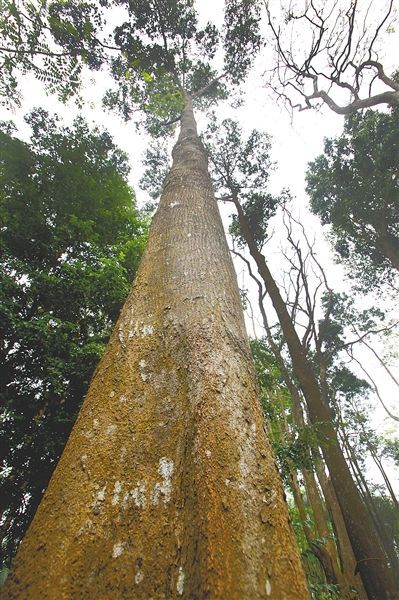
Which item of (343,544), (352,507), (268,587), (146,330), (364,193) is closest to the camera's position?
(268,587)

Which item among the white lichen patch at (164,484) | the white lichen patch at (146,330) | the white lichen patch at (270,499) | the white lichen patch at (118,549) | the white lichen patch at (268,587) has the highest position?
the white lichen patch at (146,330)

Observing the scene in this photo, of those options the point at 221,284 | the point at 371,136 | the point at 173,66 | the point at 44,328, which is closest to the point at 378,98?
the point at 371,136

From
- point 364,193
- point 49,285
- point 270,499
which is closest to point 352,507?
point 270,499

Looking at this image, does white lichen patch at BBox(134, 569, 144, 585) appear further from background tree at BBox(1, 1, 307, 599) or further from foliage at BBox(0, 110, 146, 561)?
foliage at BBox(0, 110, 146, 561)

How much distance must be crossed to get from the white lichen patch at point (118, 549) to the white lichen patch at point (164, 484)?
0.42 ft

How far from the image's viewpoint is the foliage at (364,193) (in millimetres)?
11008

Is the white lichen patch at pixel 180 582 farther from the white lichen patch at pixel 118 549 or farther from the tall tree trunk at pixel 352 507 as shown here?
the tall tree trunk at pixel 352 507

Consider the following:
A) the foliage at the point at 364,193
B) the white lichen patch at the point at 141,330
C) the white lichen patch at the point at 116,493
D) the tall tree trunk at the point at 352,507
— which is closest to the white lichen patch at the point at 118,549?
the white lichen patch at the point at 116,493

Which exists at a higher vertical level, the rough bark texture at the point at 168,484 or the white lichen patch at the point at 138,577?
the rough bark texture at the point at 168,484

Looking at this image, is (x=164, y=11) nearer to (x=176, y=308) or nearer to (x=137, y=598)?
(x=176, y=308)

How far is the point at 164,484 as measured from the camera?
945 mm

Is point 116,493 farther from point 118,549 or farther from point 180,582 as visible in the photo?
point 180,582

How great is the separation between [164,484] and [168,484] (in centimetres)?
1

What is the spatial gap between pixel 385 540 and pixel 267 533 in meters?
24.6
